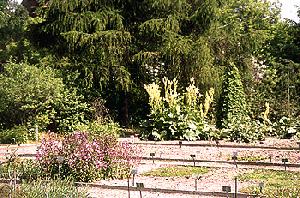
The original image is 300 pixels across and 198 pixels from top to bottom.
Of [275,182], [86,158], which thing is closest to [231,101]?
[275,182]

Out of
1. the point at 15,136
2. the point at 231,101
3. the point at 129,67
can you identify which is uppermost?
the point at 129,67

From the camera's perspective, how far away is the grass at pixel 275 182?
22.9 feet

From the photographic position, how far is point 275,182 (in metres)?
8.09

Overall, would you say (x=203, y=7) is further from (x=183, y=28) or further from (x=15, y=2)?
(x=15, y=2)

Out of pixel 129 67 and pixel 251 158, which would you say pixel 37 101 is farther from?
pixel 251 158

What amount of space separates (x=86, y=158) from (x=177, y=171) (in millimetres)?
1818

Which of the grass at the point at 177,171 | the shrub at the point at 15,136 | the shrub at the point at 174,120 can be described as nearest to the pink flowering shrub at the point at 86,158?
the grass at the point at 177,171

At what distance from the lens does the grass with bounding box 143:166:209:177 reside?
9.22 m

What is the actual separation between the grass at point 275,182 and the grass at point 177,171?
905mm

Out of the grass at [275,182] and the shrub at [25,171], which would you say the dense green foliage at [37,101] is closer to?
the shrub at [25,171]

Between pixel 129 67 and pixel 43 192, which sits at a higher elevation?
pixel 129 67

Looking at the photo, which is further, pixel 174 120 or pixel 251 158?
A: pixel 174 120

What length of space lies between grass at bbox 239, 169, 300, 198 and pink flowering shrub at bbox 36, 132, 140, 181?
2039 mm

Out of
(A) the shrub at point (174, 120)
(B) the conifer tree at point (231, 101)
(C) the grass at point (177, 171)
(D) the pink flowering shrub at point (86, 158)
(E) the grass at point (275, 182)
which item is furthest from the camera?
(B) the conifer tree at point (231, 101)
